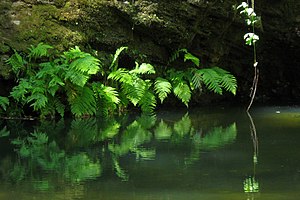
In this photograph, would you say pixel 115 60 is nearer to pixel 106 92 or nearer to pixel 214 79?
pixel 106 92

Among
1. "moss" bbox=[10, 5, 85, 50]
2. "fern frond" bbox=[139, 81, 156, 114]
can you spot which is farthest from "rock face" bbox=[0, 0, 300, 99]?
"fern frond" bbox=[139, 81, 156, 114]

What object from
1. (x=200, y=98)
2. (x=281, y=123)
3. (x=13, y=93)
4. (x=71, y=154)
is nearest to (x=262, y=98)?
(x=200, y=98)

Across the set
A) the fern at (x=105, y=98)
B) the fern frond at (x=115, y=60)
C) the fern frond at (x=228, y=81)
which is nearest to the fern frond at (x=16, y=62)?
the fern at (x=105, y=98)

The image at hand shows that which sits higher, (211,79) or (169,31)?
(169,31)

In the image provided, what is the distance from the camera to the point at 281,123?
719 centimetres

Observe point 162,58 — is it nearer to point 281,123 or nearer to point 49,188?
point 281,123

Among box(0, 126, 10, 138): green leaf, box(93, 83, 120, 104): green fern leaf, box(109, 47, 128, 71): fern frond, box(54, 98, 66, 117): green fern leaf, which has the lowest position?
box(0, 126, 10, 138): green leaf

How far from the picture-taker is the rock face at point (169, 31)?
28.2 ft

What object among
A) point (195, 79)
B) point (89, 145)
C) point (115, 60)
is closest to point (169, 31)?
point (195, 79)

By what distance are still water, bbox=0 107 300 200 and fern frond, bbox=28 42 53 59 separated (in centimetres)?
109

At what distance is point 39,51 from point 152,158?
3.64 meters

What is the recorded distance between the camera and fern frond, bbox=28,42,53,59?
8.00m

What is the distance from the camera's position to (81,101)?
8031 millimetres

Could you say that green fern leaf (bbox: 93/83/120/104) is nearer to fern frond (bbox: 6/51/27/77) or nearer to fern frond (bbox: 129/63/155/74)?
fern frond (bbox: 129/63/155/74)
